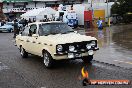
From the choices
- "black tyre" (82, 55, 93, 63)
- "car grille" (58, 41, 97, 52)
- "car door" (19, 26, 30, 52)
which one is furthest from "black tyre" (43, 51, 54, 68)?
"car door" (19, 26, 30, 52)

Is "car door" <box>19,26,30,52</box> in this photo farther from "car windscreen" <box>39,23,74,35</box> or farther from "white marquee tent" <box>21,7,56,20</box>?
"white marquee tent" <box>21,7,56,20</box>

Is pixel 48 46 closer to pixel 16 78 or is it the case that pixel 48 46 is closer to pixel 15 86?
pixel 16 78

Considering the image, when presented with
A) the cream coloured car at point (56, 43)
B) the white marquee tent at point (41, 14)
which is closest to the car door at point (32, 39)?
the cream coloured car at point (56, 43)

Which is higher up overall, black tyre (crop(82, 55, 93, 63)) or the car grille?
the car grille

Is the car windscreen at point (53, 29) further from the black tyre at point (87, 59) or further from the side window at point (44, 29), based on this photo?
the black tyre at point (87, 59)

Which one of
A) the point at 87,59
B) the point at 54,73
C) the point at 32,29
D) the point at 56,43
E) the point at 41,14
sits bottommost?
the point at 54,73

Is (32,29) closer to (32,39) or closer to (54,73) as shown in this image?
(32,39)

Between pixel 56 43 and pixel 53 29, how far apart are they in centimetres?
170

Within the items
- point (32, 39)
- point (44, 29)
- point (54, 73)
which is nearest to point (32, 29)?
point (32, 39)

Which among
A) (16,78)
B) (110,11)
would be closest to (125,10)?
(110,11)

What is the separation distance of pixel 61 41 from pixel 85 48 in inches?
34.1

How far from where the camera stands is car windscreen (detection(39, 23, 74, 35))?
465 inches

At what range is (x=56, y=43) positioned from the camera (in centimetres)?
1035

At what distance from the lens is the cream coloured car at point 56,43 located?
10391 mm
